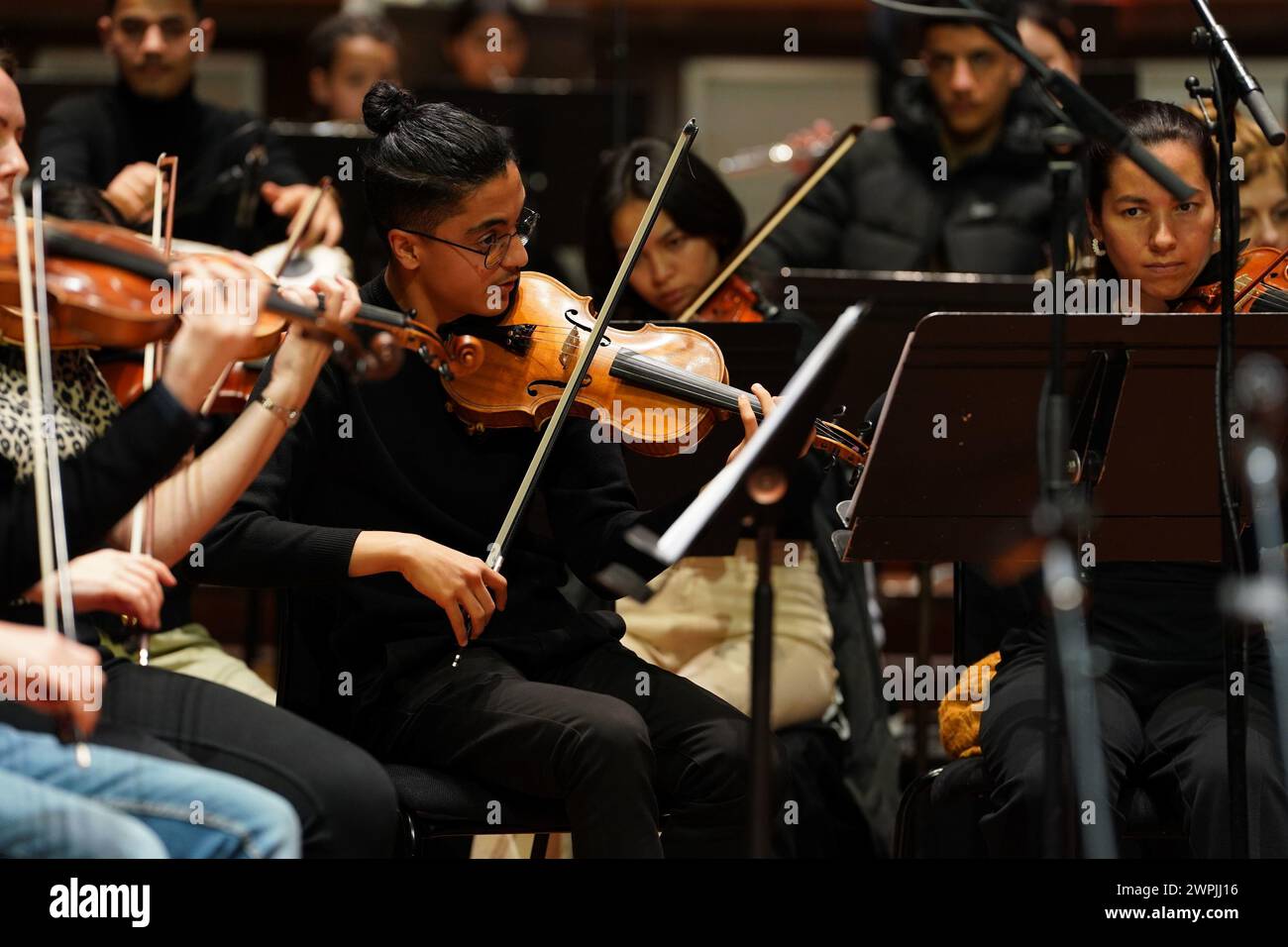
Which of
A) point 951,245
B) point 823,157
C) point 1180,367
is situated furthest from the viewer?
point 951,245

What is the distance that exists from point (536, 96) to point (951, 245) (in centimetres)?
92

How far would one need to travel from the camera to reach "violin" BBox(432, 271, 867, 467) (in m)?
1.97

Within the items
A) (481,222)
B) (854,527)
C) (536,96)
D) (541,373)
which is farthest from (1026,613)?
(536,96)

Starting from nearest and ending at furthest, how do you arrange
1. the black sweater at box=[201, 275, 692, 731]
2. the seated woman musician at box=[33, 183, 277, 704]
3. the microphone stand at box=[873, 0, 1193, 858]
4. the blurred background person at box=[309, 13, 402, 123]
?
1. the microphone stand at box=[873, 0, 1193, 858]
2. the black sweater at box=[201, 275, 692, 731]
3. the seated woman musician at box=[33, 183, 277, 704]
4. the blurred background person at box=[309, 13, 402, 123]

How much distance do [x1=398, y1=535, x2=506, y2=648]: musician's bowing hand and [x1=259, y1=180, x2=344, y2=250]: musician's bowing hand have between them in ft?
4.04

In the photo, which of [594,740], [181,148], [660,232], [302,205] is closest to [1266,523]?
[594,740]

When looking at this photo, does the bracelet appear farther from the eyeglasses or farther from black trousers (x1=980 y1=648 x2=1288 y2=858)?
black trousers (x1=980 y1=648 x2=1288 y2=858)

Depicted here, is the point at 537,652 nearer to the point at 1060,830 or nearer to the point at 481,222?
the point at 481,222

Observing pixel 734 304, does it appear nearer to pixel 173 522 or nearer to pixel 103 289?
pixel 173 522

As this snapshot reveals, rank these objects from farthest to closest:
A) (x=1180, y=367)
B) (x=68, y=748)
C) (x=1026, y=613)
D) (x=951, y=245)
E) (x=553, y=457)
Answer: (x=951, y=245) < (x=1026, y=613) < (x=553, y=457) < (x=1180, y=367) < (x=68, y=748)

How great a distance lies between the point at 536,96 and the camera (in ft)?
11.4

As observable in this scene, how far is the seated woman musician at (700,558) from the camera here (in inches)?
104

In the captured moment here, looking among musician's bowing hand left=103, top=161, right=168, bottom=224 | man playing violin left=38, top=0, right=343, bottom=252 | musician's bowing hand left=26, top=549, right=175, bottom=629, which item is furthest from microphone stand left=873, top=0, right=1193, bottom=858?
man playing violin left=38, top=0, right=343, bottom=252

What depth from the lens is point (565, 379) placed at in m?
1.96
